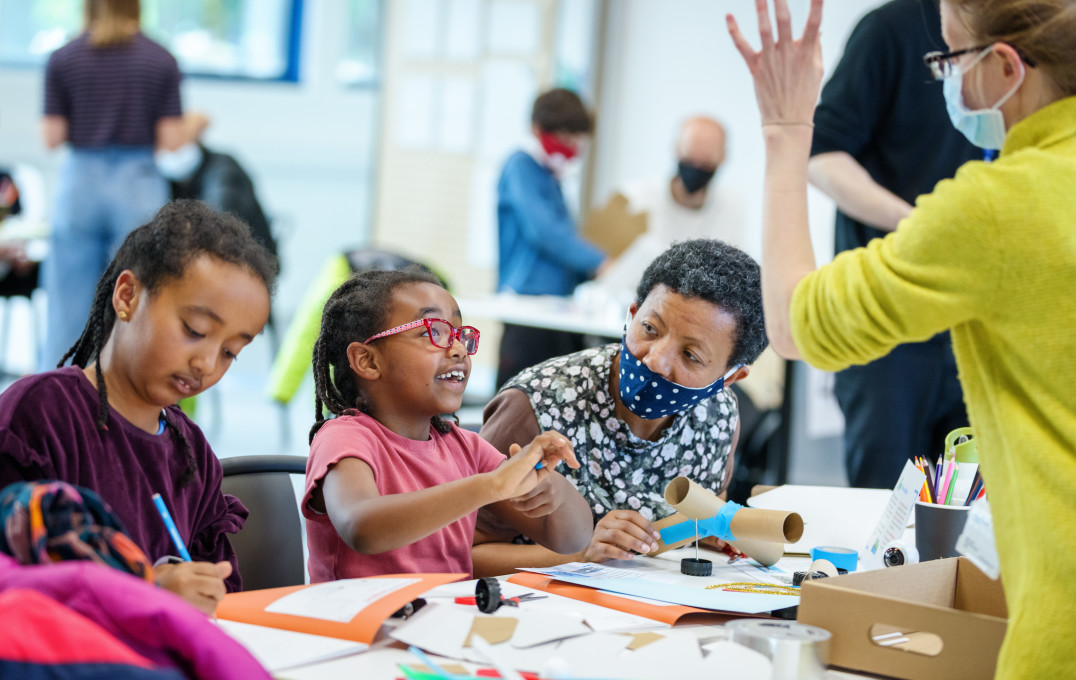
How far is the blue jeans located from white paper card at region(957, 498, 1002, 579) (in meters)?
3.68

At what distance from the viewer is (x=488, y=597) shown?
3.98 ft

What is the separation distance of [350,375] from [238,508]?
29cm

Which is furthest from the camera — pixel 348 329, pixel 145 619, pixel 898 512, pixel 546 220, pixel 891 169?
pixel 546 220

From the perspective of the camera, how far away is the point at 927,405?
235 cm

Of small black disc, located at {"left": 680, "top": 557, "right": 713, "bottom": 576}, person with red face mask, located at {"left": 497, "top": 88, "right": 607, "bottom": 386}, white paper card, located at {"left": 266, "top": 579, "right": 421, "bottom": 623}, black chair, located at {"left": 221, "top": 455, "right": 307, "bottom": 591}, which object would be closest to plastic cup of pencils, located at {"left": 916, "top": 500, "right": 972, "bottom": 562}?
small black disc, located at {"left": 680, "top": 557, "right": 713, "bottom": 576}

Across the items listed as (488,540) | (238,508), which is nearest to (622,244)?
(488,540)

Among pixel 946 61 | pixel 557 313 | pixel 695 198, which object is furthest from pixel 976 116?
pixel 695 198

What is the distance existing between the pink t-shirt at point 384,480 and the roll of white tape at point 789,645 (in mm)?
548

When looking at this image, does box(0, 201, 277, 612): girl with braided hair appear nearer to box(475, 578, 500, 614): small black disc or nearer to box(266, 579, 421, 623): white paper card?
box(266, 579, 421, 623): white paper card

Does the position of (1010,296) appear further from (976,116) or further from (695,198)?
(695,198)

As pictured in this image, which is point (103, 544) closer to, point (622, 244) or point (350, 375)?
point (350, 375)

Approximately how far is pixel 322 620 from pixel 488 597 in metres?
0.19

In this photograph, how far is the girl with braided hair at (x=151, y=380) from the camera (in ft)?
3.84

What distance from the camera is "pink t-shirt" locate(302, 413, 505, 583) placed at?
4.74 ft
